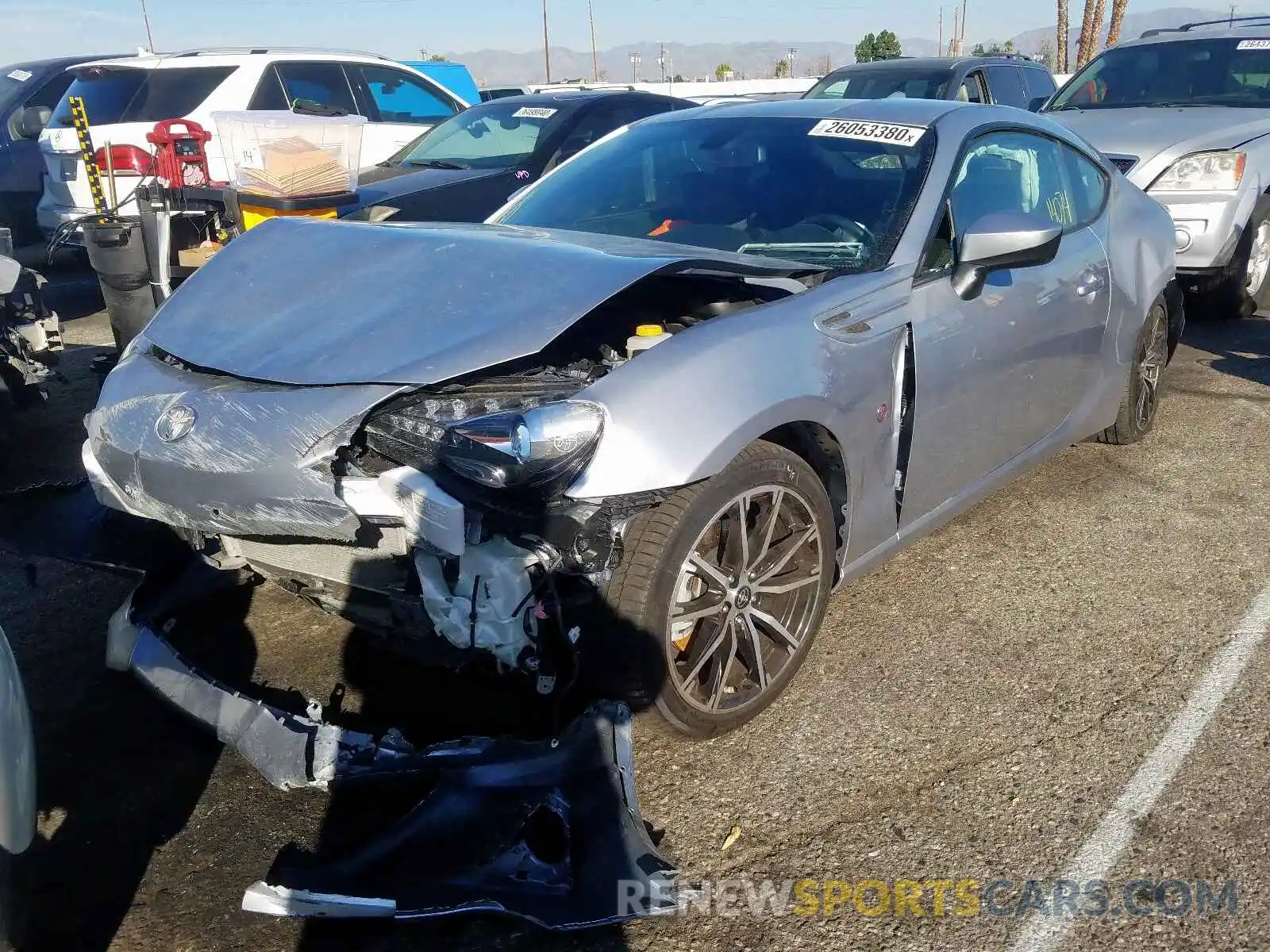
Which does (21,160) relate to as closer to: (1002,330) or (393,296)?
(393,296)

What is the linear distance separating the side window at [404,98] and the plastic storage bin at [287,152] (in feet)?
13.0

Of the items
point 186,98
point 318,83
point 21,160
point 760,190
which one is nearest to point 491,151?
point 318,83

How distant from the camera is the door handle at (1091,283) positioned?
12.9 ft

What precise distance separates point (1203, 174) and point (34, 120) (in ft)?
30.9

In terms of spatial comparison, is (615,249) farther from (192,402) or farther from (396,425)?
(192,402)

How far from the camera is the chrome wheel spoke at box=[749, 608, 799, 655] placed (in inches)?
113

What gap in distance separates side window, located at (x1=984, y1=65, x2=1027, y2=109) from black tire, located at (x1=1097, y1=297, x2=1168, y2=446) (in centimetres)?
514

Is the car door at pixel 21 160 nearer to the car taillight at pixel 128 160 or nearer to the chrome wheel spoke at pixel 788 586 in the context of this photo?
the car taillight at pixel 128 160

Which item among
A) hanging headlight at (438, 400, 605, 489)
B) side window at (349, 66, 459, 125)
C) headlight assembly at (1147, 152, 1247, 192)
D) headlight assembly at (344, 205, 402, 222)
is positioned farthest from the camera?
side window at (349, 66, 459, 125)

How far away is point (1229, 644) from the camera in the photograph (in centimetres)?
333

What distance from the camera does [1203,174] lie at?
6848mm

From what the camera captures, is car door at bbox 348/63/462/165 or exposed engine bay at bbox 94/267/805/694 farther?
car door at bbox 348/63/462/165

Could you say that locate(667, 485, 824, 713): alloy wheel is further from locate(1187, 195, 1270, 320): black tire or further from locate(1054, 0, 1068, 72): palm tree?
locate(1054, 0, 1068, 72): palm tree

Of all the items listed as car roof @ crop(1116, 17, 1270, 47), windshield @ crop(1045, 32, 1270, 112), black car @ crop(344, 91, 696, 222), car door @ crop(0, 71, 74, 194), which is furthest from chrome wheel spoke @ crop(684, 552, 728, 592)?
car door @ crop(0, 71, 74, 194)
